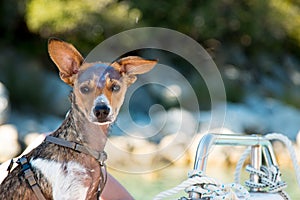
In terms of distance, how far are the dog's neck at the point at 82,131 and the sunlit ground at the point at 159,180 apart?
8.27 ft

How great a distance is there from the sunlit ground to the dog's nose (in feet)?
8.59

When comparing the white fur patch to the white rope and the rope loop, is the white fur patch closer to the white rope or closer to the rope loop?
the white rope

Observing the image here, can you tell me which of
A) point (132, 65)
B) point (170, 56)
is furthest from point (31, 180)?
point (170, 56)

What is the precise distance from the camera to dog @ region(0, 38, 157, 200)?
186 centimetres

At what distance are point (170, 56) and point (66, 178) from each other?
38.6 feet

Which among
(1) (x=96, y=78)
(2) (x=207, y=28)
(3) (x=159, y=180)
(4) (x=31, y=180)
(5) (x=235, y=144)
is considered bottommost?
(4) (x=31, y=180)

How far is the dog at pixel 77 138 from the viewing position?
73.2 inches

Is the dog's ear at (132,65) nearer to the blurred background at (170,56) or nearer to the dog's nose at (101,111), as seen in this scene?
the dog's nose at (101,111)

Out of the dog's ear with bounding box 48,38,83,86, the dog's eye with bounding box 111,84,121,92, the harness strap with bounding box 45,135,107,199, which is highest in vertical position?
the dog's ear with bounding box 48,38,83,86

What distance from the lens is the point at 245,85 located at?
45.0 ft

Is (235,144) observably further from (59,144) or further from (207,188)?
(59,144)

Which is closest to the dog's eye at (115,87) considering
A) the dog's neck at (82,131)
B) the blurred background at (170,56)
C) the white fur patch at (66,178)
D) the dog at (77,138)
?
the dog at (77,138)

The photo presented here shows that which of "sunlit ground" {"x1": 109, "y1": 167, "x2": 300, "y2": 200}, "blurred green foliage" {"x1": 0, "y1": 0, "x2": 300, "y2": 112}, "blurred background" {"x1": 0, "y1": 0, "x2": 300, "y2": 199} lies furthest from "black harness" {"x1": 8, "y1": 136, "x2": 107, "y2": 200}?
"blurred green foliage" {"x1": 0, "y1": 0, "x2": 300, "y2": 112}

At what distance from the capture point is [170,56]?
13.6 m
